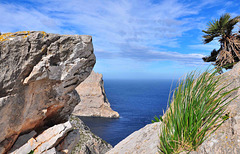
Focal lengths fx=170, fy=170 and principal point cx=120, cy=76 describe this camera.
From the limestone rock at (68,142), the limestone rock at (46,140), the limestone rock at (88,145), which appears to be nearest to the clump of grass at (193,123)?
the limestone rock at (46,140)

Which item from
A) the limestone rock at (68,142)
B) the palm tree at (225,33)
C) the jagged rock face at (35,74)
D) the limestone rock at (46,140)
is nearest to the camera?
the jagged rock face at (35,74)

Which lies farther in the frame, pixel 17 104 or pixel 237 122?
pixel 17 104

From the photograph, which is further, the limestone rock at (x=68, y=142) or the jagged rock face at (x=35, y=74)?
the limestone rock at (x=68, y=142)

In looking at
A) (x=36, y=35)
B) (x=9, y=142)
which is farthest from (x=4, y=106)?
(x=36, y=35)

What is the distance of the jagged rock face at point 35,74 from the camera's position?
9320 millimetres

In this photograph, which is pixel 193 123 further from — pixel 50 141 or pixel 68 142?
pixel 68 142

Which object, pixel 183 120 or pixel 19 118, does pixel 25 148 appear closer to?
pixel 19 118

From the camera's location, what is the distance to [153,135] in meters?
5.54

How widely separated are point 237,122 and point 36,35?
32.9 ft

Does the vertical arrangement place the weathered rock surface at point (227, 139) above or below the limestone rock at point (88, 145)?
above

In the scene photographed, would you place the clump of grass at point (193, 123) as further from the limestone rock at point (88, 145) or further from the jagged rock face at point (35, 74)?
the limestone rock at point (88, 145)

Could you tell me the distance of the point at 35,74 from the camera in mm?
9703

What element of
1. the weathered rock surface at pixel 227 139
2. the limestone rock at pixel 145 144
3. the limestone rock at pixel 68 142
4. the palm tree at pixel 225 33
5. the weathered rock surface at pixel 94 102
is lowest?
the weathered rock surface at pixel 94 102

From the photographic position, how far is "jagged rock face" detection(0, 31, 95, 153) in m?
9.32
